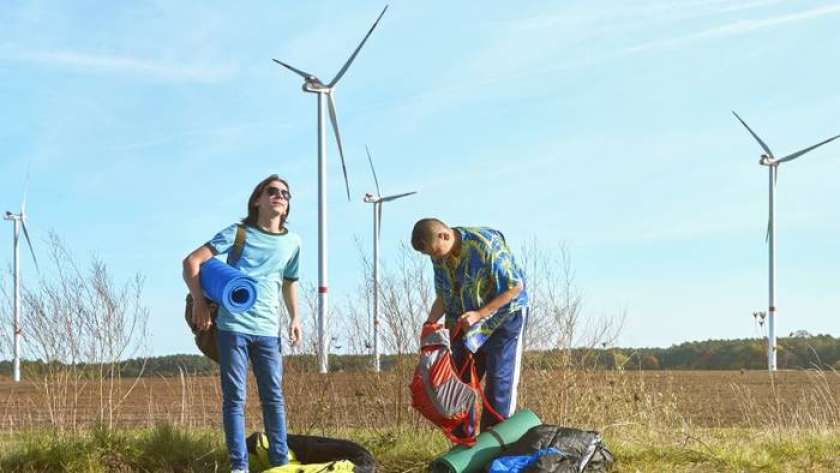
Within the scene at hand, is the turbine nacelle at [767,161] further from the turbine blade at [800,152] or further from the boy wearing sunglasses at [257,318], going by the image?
the boy wearing sunglasses at [257,318]

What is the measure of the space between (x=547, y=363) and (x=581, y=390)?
0.39 metres

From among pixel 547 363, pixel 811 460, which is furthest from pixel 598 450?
pixel 547 363

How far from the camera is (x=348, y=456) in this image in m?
6.38

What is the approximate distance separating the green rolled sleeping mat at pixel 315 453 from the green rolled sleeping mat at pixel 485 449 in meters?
0.46

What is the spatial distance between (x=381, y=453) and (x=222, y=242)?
215 centimetres

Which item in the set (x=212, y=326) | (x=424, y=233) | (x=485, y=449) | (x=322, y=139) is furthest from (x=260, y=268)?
(x=322, y=139)

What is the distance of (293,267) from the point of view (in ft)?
20.0

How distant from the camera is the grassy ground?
22.1 feet

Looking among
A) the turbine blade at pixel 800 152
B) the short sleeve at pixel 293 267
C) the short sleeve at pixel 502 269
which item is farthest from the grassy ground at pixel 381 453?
the turbine blade at pixel 800 152

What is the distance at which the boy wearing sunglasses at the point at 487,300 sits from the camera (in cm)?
602

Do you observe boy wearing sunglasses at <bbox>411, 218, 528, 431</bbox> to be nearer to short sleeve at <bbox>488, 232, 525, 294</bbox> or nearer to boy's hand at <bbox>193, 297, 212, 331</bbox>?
short sleeve at <bbox>488, 232, 525, 294</bbox>

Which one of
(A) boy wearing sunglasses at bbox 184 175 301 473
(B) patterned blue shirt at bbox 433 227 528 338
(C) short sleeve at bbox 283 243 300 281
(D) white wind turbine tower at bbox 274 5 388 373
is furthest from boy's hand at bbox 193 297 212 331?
(D) white wind turbine tower at bbox 274 5 388 373

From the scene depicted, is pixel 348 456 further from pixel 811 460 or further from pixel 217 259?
pixel 811 460

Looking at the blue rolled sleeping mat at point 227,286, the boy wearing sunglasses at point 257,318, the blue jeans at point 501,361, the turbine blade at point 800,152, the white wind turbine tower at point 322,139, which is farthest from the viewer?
the turbine blade at point 800,152
